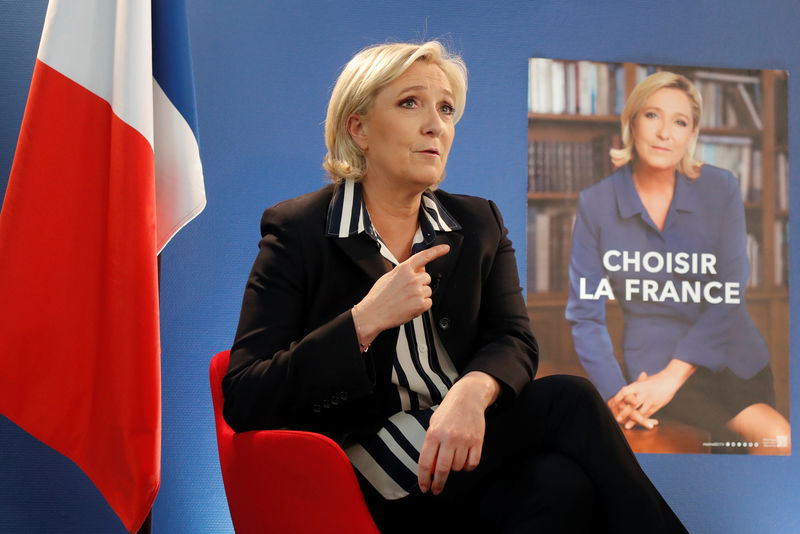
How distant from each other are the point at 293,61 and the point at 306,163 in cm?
39

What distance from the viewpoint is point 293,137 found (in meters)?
2.96

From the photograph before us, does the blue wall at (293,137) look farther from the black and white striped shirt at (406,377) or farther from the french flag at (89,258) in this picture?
Answer: the black and white striped shirt at (406,377)

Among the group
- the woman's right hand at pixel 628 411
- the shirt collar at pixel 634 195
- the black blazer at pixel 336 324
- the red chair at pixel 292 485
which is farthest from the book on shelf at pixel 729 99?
the red chair at pixel 292 485

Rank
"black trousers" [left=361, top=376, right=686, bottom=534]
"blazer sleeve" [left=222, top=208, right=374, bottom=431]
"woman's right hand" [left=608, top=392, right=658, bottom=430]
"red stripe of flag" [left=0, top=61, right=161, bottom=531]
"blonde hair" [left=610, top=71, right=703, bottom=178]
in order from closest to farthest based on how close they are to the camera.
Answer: "black trousers" [left=361, top=376, right=686, bottom=534]
"blazer sleeve" [left=222, top=208, right=374, bottom=431]
"red stripe of flag" [left=0, top=61, right=161, bottom=531]
"woman's right hand" [left=608, top=392, right=658, bottom=430]
"blonde hair" [left=610, top=71, right=703, bottom=178]

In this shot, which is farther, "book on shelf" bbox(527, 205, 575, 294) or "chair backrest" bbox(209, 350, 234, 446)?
"book on shelf" bbox(527, 205, 575, 294)

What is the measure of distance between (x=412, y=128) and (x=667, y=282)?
1698mm

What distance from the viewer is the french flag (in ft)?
6.57

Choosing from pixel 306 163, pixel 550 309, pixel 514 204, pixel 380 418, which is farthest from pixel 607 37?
pixel 380 418

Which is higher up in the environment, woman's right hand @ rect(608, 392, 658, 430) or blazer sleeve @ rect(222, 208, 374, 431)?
blazer sleeve @ rect(222, 208, 374, 431)

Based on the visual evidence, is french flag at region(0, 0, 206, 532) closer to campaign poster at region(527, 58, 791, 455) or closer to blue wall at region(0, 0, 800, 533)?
blue wall at region(0, 0, 800, 533)

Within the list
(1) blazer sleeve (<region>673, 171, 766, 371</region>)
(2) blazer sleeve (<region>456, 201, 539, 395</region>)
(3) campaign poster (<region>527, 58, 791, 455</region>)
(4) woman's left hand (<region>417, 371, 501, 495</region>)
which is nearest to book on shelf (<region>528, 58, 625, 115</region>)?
(3) campaign poster (<region>527, 58, 791, 455</region>)

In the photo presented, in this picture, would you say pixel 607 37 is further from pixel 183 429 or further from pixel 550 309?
pixel 183 429

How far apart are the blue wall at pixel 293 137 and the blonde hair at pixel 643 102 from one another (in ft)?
0.28

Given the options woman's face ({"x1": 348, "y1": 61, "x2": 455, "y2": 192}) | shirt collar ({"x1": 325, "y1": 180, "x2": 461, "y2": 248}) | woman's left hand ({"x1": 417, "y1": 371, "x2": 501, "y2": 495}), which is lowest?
woman's left hand ({"x1": 417, "y1": 371, "x2": 501, "y2": 495})
